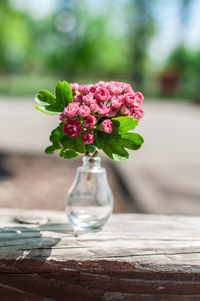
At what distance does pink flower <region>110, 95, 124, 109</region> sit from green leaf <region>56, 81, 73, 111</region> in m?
0.13

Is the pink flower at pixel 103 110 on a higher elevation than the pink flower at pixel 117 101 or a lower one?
lower

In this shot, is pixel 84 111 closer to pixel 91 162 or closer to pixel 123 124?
pixel 123 124

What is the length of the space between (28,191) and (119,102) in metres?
4.05

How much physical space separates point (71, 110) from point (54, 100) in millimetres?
127

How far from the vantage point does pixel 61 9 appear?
136 feet

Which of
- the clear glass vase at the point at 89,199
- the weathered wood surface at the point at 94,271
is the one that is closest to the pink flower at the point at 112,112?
the clear glass vase at the point at 89,199

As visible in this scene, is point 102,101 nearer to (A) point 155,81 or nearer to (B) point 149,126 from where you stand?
(B) point 149,126

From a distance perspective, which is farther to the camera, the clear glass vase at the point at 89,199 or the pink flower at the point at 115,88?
the clear glass vase at the point at 89,199

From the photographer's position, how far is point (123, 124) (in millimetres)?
1250

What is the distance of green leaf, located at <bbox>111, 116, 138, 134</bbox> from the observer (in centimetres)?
124

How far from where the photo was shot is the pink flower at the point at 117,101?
1251 mm

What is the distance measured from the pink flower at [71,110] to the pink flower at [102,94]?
8 centimetres

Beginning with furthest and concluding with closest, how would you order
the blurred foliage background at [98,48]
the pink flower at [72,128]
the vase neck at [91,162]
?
1. the blurred foliage background at [98,48]
2. the vase neck at [91,162]
3. the pink flower at [72,128]

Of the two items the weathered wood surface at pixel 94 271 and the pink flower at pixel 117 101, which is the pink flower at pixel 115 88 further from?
the weathered wood surface at pixel 94 271
